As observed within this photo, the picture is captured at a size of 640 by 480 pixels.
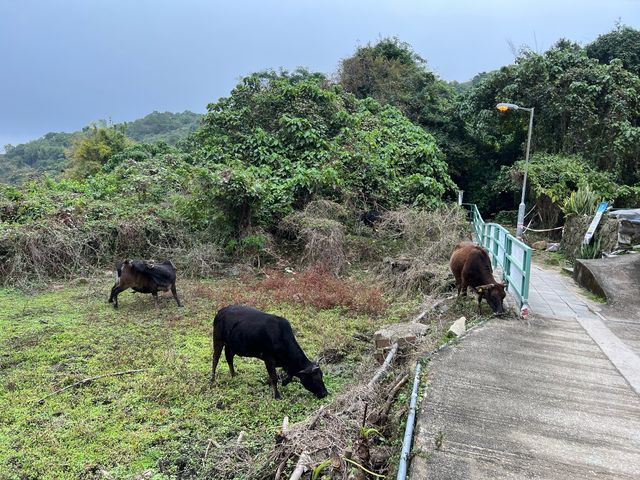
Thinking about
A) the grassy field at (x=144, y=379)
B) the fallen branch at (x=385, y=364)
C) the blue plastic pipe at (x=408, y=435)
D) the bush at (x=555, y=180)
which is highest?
the bush at (x=555, y=180)

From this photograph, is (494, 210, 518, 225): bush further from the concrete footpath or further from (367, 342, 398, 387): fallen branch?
(367, 342, 398, 387): fallen branch

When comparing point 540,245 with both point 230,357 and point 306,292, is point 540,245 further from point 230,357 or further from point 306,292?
point 230,357

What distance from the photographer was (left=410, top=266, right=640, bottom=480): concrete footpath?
3299 millimetres

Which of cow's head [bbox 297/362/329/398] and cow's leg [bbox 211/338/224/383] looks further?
cow's leg [bbox 211/338/224/383]

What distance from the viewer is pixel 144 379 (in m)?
5.38

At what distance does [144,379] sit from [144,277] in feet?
11.4

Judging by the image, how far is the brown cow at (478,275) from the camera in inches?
273

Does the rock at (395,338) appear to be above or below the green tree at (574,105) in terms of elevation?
below

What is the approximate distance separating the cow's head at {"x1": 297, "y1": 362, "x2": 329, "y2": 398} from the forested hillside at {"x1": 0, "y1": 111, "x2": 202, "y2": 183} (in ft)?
116

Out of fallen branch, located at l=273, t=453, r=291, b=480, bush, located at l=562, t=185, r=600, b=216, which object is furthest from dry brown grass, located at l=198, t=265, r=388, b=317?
bush, located at l=562, t=185, r=600, b=216

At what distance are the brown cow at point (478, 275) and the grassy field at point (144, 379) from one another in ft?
4.29

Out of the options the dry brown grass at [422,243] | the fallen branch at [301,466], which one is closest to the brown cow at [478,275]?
the dry brown grass at [422,243]

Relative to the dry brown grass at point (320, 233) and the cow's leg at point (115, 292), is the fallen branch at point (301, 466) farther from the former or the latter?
the dry brown grass at point (320, 233)

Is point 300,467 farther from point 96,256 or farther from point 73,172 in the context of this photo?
point 73,172
